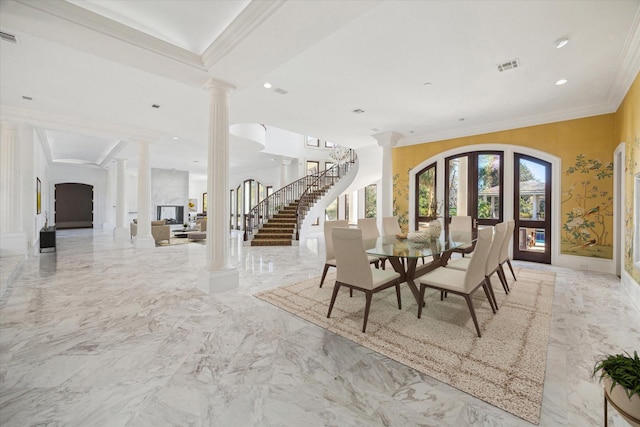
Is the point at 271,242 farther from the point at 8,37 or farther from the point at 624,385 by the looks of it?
the point at 624,385

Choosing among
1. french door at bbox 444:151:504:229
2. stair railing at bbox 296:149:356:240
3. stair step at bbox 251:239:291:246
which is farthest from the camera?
stair railing at bbox 296:149:356:240

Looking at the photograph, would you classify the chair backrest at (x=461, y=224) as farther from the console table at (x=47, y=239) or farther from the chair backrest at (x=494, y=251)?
the console table at (x=47, y=239)

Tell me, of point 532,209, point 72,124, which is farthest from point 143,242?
point 532,209

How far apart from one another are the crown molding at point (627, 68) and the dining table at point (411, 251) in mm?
2847

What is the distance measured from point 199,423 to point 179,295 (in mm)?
2533

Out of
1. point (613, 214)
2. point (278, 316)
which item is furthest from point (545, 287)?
point (278, 316)

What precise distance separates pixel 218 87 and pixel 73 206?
643 inches

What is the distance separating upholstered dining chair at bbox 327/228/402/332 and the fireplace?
1453 centimetres

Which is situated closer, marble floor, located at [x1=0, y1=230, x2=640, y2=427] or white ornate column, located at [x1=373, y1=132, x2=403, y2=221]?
marble floor, located at [x1=0, y1=230, x2=640, y2=427]

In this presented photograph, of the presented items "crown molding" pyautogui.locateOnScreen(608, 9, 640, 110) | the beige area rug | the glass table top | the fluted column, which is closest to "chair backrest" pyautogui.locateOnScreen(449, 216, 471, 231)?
the glass table top

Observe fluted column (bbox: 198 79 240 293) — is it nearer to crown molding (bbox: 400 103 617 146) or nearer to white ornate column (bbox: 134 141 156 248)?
white ornate column (bbox: 134 141 156 248)

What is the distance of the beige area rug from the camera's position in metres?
1.95

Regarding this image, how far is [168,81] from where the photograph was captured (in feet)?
14.4

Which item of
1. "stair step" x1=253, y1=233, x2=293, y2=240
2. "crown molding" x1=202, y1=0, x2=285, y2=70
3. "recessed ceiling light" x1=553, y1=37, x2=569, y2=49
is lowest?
"stair step" x1=253, y1=233, x2=293, y2=240
